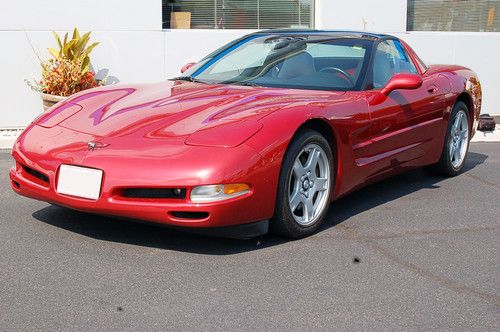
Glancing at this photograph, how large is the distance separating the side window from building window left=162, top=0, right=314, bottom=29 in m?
4.62

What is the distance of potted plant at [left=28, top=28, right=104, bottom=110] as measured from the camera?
9.49 meters

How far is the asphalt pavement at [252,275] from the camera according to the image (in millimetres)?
3576

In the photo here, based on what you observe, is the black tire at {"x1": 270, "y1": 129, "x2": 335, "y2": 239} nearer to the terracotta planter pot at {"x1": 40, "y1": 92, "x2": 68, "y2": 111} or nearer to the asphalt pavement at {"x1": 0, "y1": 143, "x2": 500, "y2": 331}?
the asphalt pavement at {"x1": 0, "y1": 143, "x2": 500, "y2": 331}

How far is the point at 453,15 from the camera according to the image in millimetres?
12000

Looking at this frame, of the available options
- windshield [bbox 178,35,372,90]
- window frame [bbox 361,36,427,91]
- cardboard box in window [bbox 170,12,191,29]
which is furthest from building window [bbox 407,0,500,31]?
windshield [bbox 178,35,372,90]

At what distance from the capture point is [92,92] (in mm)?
5496

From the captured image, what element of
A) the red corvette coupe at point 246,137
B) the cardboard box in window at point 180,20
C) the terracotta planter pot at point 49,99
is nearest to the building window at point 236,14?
the cardboard box in window at point 180,20

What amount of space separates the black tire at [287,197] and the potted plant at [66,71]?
5.17 meters

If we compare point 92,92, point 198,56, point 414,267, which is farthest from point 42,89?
point 414,267

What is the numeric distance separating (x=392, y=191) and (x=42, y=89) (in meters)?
4.99

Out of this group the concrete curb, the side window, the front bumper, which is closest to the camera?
the front bumper

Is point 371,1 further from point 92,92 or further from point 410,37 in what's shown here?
point 92,92

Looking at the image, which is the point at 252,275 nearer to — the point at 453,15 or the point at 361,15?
the point at 361,15

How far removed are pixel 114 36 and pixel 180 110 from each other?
18.2 feet
